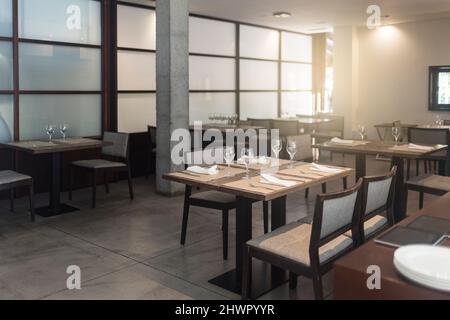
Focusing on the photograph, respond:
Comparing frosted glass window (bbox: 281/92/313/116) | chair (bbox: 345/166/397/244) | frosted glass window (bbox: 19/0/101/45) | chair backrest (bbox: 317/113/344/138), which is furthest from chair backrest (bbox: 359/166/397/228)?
frosted glass window (bbox: 281/92/313/116)

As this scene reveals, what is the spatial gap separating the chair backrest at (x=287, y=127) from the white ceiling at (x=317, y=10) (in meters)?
1.74

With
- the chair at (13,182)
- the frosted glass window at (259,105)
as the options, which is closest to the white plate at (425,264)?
the chair at (13,182)

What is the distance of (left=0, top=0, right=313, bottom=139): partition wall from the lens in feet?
17.5

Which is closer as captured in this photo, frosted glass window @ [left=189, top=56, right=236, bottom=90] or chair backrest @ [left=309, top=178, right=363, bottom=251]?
chair backrest @ [left=309, top=178, right=363, bottom=251]

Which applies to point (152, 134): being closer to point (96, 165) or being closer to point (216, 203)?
point (96, 165)

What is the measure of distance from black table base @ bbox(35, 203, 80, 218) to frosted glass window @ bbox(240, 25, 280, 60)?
4.67 m

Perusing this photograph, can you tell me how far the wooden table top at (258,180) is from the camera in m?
2.67

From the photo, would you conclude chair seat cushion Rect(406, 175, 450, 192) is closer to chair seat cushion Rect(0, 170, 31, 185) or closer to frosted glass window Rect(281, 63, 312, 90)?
chair seat cushion Rect(0, 170, 31, 185)

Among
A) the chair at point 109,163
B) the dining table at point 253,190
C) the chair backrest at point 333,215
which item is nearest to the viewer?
the chair backrest at point 333,215

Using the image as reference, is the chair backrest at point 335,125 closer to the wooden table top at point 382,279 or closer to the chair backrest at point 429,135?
the chair backrest at point 429,135

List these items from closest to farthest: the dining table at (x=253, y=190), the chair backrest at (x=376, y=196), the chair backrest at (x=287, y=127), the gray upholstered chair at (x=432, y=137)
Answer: the chair backrest at (x=376, y=196), the dining table at (x=253, y=190), the gray upholstered chair at (x=432, y=137), the chair backrest at (x=287, y=127)
